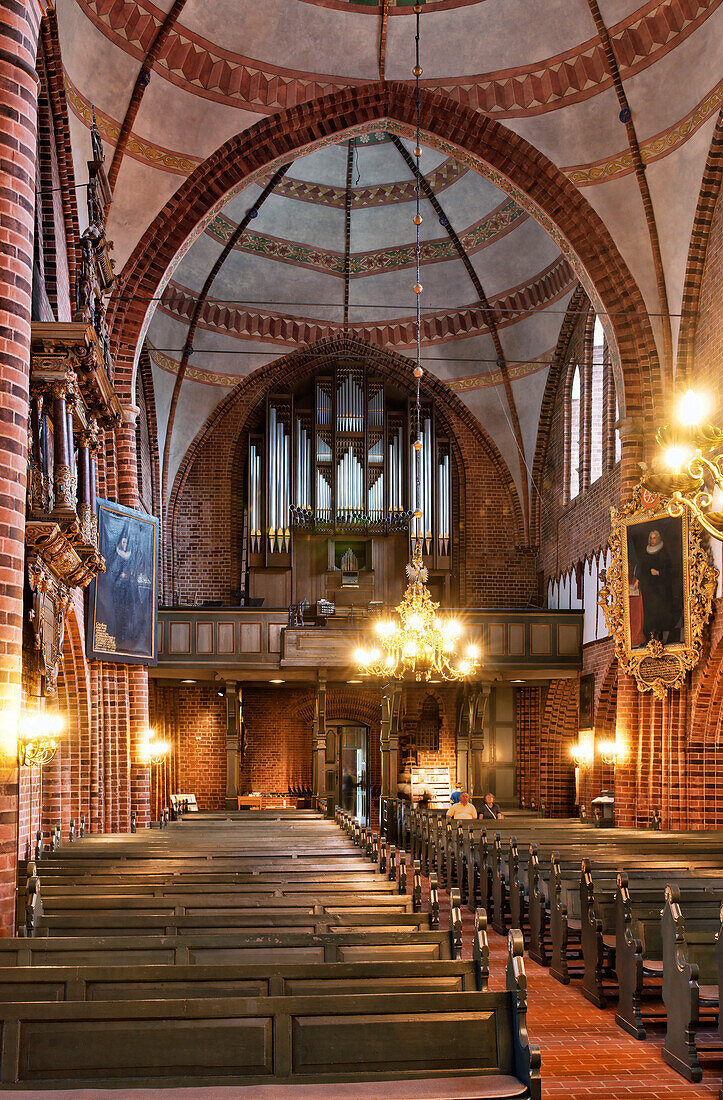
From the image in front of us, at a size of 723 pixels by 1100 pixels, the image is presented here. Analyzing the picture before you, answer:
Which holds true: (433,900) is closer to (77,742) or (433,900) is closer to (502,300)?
(77,742)

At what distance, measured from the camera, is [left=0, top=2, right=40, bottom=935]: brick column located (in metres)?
6.86

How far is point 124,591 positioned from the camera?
600 inches

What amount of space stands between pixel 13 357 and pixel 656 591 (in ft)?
35.4

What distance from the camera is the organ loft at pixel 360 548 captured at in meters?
5.82

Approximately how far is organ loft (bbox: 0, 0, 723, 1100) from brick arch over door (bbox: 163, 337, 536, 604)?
87mm

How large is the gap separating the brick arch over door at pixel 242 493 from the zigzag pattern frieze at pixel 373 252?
1735 millimetres

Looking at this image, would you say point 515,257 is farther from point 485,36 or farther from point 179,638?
point 179,638

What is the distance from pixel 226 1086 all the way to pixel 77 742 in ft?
34.6

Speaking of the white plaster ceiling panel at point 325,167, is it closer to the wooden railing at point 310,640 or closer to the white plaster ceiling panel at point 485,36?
the white plaster ceiling panel at point 485,36

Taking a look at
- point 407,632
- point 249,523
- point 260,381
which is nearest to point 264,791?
point 249,523

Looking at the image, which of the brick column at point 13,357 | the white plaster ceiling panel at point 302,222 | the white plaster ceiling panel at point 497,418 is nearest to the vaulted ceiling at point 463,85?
the white plaster ceiling panel at point 302,222

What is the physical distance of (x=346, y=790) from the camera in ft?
85.1

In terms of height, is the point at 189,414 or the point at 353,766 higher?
the point at 189,414

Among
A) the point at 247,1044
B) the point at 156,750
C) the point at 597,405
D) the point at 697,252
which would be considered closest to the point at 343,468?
the point at 597,405
